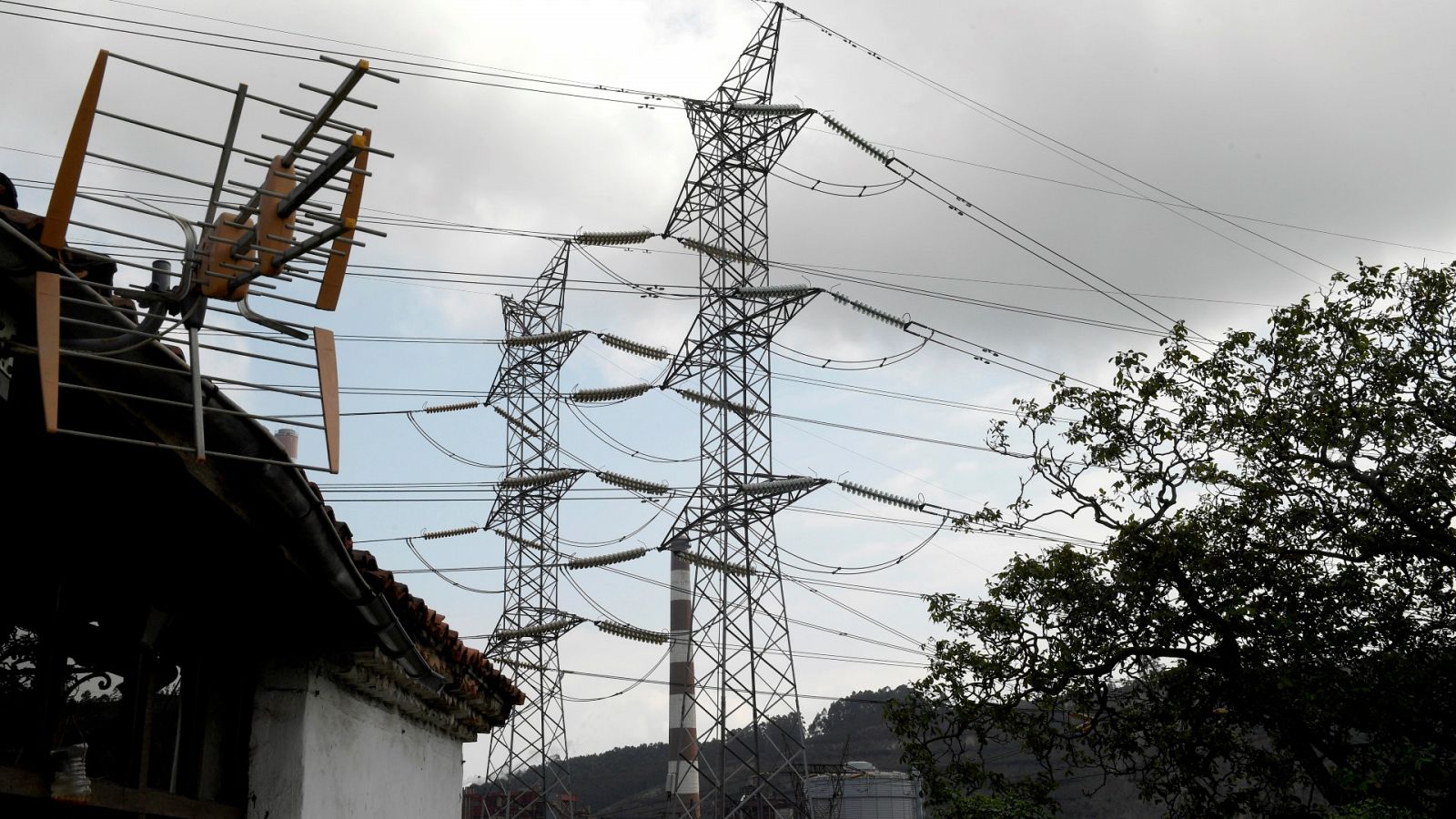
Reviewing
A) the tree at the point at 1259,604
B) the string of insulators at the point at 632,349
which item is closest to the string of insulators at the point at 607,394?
the string of insulators at the point at 632,349

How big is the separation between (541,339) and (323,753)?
32476 mm

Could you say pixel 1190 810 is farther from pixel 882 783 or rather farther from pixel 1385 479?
pixel 882 783

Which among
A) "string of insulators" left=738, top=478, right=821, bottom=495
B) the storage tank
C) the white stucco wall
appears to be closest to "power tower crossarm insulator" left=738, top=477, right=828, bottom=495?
"string of insulators" left=738, top=478, right=821, bottom=495

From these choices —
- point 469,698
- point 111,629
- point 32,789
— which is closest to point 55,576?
point 111,629

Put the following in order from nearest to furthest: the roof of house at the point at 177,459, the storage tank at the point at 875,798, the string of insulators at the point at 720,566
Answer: the roof of house at the point at 177,459
the string of insulators at the point at 720,566
the storage tank at the point at 875,798

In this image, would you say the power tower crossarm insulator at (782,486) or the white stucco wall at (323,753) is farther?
the power tower crossarm insulator at (782,486)

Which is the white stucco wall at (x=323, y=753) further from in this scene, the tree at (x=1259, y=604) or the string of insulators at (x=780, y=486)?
the string of insulators at (x=780, y=486)

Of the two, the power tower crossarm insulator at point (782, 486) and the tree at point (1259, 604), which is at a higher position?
the power tower crossarm insulator at point (782, 486)

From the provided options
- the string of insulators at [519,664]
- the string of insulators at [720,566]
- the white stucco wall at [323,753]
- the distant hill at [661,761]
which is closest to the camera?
the white stucco wall at [323,753]

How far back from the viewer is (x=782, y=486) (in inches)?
1065

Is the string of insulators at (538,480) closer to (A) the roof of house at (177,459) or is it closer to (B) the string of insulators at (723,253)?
(B) the string of insulators at (723,253)

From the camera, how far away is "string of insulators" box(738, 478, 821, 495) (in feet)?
88.5

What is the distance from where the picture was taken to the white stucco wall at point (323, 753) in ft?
22.7

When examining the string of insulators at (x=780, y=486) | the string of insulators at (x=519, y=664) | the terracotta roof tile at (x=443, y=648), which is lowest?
the terracotta roof tile at (x=443, y=648)
